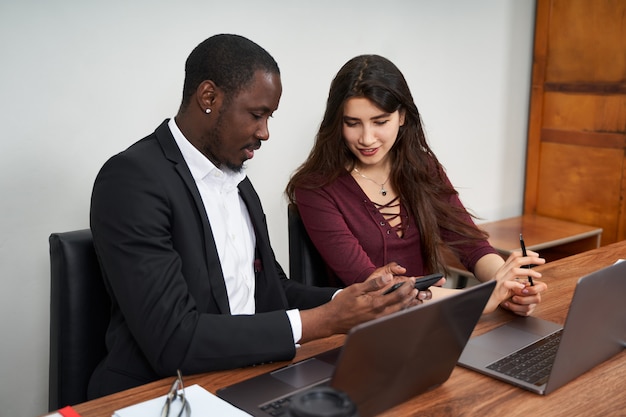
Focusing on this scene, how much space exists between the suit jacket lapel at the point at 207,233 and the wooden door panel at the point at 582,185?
250 centimetres

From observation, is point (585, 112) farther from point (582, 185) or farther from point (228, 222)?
point (228, 222)

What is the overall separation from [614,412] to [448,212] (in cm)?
107

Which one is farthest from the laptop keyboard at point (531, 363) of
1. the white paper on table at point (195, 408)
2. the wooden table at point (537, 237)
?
the wooden table at point (537, 237)

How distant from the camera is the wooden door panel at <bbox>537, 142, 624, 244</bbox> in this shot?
3.32 metres

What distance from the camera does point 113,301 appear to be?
141 centimetres

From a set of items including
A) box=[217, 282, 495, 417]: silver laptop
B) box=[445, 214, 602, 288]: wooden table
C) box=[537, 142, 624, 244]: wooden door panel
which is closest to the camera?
box=[217, 282, 495, 417]: silver laptop

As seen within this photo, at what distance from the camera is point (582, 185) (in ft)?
11.3

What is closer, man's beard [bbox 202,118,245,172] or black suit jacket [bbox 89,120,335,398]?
black suit jacket [bbox 89,120,335,398]

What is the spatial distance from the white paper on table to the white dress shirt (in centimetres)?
43

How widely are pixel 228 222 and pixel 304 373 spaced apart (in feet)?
1.56

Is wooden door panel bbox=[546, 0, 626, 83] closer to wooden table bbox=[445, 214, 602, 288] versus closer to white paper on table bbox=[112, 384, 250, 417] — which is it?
wooden table bbox=[445, 214, 602, 288]

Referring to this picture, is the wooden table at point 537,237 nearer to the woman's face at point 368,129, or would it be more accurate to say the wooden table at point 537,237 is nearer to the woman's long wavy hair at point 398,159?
the woman's long wavy hair at point 398,159

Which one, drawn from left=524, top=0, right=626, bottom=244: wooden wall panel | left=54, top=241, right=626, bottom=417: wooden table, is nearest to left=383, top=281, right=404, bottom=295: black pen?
left=54, top=241, right=626, bottom=417: wooden table

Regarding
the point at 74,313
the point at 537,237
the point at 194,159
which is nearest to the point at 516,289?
the point at 194,159
